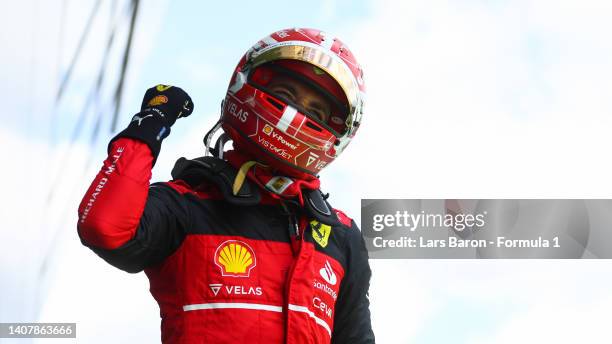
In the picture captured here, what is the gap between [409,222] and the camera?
1046cm

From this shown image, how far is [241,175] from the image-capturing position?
3.53m

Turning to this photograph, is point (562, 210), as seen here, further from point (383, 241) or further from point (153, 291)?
point (153, 291)

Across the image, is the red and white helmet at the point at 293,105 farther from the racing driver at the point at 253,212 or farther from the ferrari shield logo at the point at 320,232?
the ferrari shield logo at the point at 320,232

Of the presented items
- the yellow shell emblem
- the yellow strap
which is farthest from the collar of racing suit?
the yellow shell emblem

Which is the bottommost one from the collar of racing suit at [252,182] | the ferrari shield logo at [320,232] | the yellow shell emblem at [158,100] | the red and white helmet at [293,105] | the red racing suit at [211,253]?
the red racing suit at [211,253]

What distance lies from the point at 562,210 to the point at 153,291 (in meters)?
8.21

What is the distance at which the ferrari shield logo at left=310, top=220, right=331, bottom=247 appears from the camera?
143 inches

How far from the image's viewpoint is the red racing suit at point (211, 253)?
3.06m

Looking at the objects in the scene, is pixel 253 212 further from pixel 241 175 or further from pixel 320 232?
pixel 320 232

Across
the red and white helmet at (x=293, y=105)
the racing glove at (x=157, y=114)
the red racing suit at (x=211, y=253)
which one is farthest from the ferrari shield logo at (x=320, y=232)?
the racing glove at (x=157, y=114)

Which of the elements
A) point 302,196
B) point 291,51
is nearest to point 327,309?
point 302,196

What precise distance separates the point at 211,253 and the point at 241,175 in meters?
0.31

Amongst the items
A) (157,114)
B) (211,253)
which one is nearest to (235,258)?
(211,253)

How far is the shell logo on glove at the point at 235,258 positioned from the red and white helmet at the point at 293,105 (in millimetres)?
396
